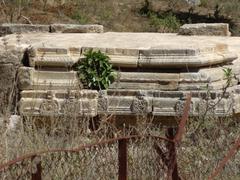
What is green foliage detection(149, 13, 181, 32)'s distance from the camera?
16.3 meters

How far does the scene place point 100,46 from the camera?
7832 millimetres

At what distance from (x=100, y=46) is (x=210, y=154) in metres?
3.42

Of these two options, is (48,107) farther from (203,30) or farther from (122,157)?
(122,157)

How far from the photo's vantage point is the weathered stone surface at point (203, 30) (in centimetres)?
1045

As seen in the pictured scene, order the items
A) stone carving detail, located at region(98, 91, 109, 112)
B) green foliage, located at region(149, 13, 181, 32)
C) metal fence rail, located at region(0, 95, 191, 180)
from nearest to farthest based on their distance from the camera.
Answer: metal fence rail, located at region(0, 95, 191, 180)
stone carving detail, located at region(98, 91, 109, 112)
green foliage, located at region(149, 13, 181, 32)

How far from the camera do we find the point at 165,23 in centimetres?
1681

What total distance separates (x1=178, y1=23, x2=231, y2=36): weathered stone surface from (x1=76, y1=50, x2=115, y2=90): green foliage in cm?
325

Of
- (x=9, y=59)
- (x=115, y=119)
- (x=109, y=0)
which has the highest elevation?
(x=109, y=0)

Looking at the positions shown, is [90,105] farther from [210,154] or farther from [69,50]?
[210,154]

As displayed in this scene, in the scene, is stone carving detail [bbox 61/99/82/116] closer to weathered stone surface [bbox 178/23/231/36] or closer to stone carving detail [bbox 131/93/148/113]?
stone carving detail [bbox 131/93/148/113]

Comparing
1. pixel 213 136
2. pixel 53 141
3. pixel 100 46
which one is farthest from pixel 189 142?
pixel 100 46

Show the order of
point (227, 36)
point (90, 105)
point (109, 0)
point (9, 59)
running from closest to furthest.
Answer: point (90, 105) < point (9, 59) < point (227, 36) < point (109, 0)

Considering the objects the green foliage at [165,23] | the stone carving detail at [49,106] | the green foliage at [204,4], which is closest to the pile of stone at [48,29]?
the stone carving detail at [49,106]

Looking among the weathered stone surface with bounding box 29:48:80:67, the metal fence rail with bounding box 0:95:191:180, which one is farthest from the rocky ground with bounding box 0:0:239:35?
the metal fence rail with bounding box 0:95:191:180
